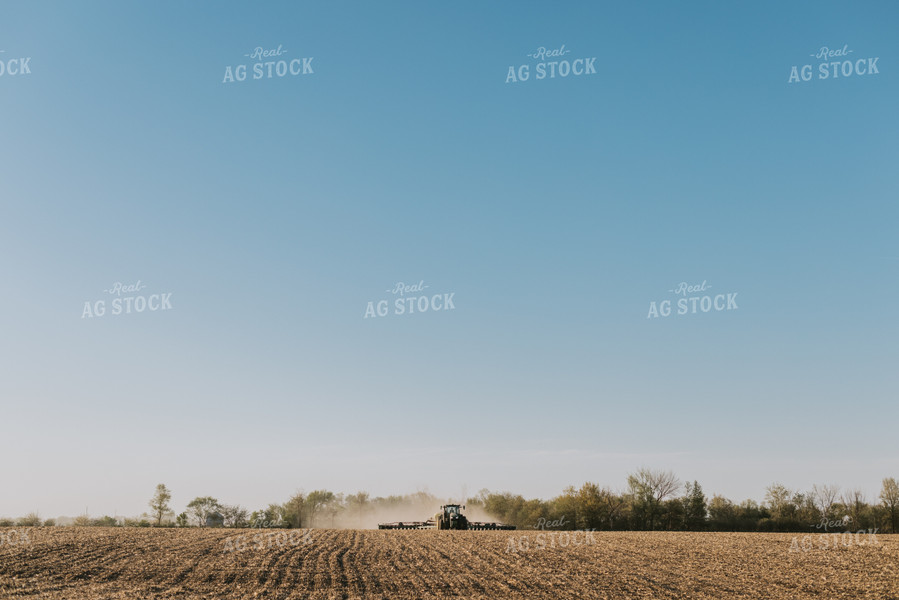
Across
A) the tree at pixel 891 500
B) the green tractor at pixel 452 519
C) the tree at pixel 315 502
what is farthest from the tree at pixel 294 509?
the tree at pixel 891 500

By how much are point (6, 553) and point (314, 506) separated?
109460mm

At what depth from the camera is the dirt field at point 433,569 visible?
2600 cm

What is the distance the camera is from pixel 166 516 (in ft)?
358

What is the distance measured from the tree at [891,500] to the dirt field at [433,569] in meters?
52.8

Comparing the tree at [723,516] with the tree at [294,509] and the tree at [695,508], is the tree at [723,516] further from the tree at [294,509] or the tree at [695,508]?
the tree at [294,509]

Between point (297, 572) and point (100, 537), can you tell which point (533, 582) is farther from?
point (100, 537)

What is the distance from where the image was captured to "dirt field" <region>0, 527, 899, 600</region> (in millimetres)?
26000

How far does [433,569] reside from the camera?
105 feet

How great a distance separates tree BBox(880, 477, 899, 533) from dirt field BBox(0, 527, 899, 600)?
52.8 metres
